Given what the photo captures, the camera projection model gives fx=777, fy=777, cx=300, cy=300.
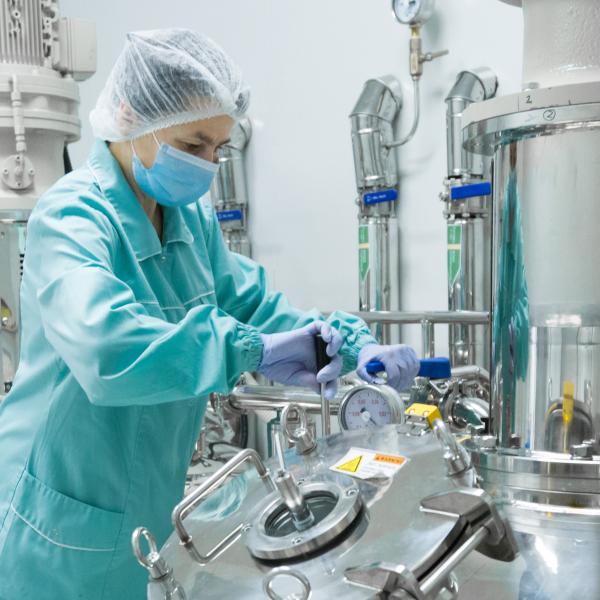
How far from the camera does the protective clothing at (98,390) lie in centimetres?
91

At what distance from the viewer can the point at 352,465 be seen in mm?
783

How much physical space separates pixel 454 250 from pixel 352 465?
158 centimetres

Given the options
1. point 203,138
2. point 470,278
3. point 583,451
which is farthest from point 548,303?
point 470,278

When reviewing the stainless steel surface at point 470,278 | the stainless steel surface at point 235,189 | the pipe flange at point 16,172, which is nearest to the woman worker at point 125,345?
the pipe flange at point 16,172

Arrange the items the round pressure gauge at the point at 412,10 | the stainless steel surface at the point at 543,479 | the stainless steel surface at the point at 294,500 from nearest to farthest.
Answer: the stainless steel surface at the point at 294,500, the stainless steel surface at the point at 543,479, the round pressure gauge at the point at 412,10

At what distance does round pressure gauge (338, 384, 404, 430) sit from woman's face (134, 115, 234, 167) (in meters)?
0.46

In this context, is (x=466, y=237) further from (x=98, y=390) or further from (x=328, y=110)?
(x=98, y=390)

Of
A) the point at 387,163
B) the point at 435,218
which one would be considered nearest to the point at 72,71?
the point at 387,163

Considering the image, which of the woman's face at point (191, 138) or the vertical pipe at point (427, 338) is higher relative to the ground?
the woman's face at point (191, 138)

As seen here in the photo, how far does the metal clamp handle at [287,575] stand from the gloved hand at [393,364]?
1.55 feet

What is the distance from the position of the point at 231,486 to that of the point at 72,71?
1.44m

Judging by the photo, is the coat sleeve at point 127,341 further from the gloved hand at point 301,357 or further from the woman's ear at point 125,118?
the woman's ear at point 125,118

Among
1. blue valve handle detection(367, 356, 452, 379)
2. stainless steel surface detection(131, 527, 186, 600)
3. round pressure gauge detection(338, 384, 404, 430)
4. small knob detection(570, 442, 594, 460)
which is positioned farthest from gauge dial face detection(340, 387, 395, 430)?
stainless steel surface detection(131, 527, 186, 600)

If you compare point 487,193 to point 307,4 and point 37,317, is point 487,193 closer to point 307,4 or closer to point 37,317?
point 307,4
